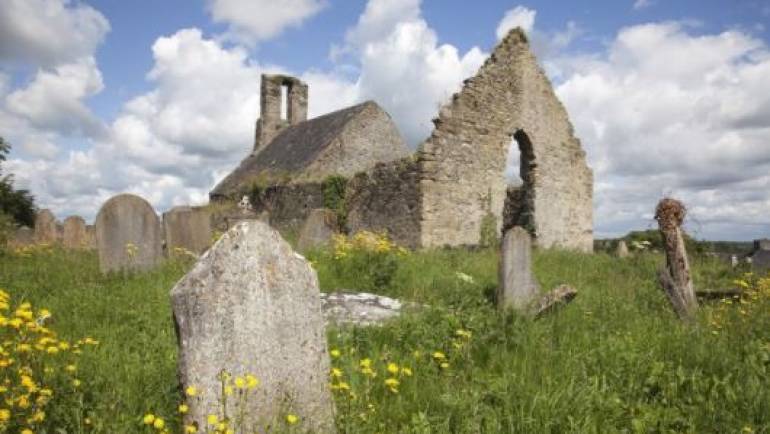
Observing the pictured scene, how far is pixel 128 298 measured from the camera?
20.5 feet

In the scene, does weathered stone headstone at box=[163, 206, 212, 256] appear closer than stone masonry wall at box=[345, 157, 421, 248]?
Yes

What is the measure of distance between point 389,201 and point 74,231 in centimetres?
1021

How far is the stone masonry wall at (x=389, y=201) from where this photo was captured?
13102 mm

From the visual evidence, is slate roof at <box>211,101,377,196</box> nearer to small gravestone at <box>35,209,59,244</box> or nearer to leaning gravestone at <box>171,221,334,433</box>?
small gravestone at <box>35,209,59,244</box>

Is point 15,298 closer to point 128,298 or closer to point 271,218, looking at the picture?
point 128,298

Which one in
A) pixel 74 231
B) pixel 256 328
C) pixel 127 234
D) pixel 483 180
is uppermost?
pixel 483 180

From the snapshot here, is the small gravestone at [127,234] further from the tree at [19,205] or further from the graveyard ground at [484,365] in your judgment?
the tree at [19,205]

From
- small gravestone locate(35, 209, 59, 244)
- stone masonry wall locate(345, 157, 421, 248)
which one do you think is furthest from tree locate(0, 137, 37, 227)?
stone masonry wall locate(345, 157, 421, 248)

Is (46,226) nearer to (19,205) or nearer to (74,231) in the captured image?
(74,231)

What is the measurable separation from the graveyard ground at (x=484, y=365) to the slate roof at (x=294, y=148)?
57.1 ft

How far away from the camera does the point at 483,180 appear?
14117 mm

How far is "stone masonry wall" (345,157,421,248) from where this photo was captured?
516 inches

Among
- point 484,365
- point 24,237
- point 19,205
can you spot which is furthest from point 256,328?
point 19,205

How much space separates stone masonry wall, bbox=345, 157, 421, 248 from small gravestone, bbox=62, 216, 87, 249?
27.8 ft
